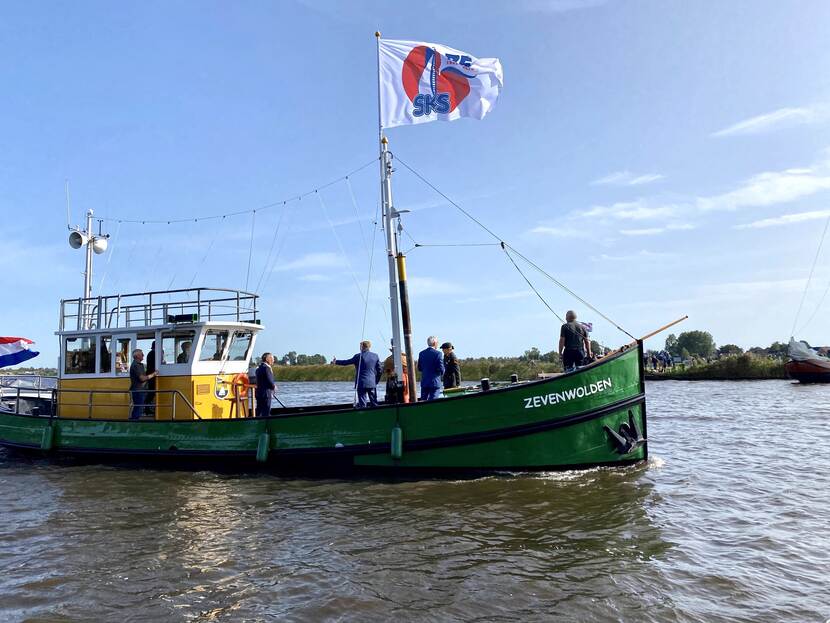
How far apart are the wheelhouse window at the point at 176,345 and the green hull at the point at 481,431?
2.12 metres

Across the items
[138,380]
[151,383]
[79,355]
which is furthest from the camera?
[79,355]

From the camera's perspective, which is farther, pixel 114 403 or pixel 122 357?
pixel 122 357

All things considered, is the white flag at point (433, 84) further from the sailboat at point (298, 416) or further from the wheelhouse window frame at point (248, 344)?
the wheelhouse window frame at point (248, 344)

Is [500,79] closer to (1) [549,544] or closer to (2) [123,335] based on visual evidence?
(1) [549,544]

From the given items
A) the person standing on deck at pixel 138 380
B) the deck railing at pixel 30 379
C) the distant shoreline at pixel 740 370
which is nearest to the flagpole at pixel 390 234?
the person standing on deck at pixel 138 380

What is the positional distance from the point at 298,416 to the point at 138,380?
149 inches

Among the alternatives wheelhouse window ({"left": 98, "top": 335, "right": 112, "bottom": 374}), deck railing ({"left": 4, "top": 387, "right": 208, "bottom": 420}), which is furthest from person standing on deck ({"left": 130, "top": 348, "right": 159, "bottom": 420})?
wheelhouse window ({"left": 98, "top": 335, "right": 112, "bottom": 374})

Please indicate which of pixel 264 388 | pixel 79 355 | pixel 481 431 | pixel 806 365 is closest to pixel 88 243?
pixel 79 355

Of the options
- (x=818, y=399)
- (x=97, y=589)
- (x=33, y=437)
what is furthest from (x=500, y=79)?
(x=818, y=399)

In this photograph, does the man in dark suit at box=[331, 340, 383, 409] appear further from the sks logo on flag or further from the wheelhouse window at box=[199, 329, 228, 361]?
the sks logo on flag

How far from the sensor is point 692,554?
20.9 feet

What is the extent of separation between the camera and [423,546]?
6.71 m

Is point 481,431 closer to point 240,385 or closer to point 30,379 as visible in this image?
point 240,385

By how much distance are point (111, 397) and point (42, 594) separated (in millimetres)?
7803
